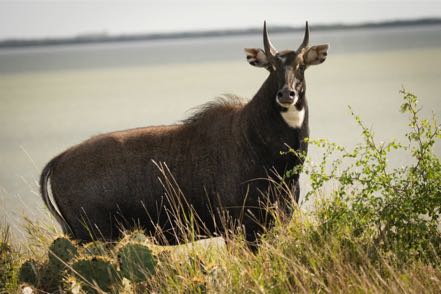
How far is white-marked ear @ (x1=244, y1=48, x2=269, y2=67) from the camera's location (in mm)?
→ 9453

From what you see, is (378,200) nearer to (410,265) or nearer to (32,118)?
(410,265)

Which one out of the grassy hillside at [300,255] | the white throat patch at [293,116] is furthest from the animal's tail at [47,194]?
the white throat patch at [293,116]

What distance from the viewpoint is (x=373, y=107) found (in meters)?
43.4

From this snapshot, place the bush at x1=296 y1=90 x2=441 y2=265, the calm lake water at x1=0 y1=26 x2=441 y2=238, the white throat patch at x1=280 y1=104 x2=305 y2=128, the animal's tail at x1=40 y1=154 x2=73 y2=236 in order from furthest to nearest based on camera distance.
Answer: the calm lake water at x1=0 y1=26 x2=441 y2=238 → the animal's tail at x1=40 y1=154 x2=73 y2=236 → the white throat patch at x1=280 y1=104 x2=305 y2=128 → the bush at x1=296 y1=90 x2=441 y2=265

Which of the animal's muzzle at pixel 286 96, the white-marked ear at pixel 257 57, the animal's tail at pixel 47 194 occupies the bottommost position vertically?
the animal's tail at pixel 47 194

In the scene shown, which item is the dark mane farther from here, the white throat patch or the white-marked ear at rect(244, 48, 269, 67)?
the white throat patch

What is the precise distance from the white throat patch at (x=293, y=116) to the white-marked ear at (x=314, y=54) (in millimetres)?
631

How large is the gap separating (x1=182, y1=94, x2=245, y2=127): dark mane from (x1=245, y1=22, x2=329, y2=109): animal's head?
22.0 inches

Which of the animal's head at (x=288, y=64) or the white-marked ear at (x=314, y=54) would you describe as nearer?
the animal's head at (x=288, y=64)

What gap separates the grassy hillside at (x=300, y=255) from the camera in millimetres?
7391

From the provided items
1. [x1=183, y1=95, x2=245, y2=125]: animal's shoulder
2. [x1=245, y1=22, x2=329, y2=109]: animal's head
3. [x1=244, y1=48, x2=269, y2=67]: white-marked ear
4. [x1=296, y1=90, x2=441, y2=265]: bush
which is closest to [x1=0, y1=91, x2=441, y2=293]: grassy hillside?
[x1=296, y1=90, x2=441, y2=265]: bush

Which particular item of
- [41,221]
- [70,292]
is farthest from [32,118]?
[70,292]

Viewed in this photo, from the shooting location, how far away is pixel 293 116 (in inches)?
356

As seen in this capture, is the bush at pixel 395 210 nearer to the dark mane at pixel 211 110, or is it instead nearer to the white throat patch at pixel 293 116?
the white throat patch at pixel 293 116
